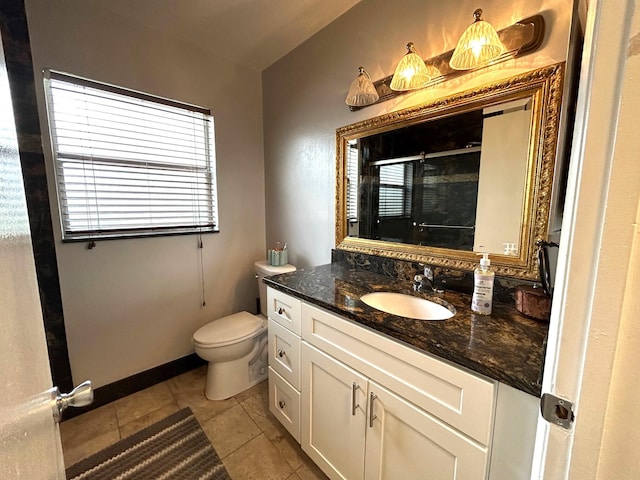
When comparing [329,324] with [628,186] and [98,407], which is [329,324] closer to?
[628,186]

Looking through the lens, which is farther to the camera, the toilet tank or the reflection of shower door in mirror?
the toilet tank

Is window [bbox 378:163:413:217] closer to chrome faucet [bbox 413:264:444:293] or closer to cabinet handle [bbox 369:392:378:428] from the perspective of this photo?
chrome faucet [bbox 413:264:444:293]

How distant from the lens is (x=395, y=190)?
1.46m

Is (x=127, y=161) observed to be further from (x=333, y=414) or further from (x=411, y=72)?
(x=333, y=414)

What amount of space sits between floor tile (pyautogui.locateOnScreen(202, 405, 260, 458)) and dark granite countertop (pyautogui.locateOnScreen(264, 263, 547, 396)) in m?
0.89

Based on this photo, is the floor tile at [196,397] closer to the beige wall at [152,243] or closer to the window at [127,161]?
the beige wall at [152,243]

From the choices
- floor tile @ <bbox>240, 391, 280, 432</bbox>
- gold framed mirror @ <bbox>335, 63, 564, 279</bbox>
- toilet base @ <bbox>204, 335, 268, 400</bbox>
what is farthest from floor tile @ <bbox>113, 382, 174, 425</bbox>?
gold framed mirror @ <bbox>335, 63, 564, 279</bbox>

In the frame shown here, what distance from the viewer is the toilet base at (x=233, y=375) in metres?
1.75

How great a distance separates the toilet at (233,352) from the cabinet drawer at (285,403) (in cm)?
37

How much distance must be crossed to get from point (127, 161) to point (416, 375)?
6.57 feet

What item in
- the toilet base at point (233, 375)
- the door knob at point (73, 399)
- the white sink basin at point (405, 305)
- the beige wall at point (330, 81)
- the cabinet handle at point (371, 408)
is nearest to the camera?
the door knob at point (73, 399)

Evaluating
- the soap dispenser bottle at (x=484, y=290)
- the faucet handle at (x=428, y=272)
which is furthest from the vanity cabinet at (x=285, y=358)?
the soap dispenser bottle at (x=484, y=290)

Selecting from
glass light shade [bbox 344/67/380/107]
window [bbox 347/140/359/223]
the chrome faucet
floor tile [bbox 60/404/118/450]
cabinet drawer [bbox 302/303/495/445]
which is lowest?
floor tile [bbox 60/404/118/450]

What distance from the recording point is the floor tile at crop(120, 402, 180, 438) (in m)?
1.52
